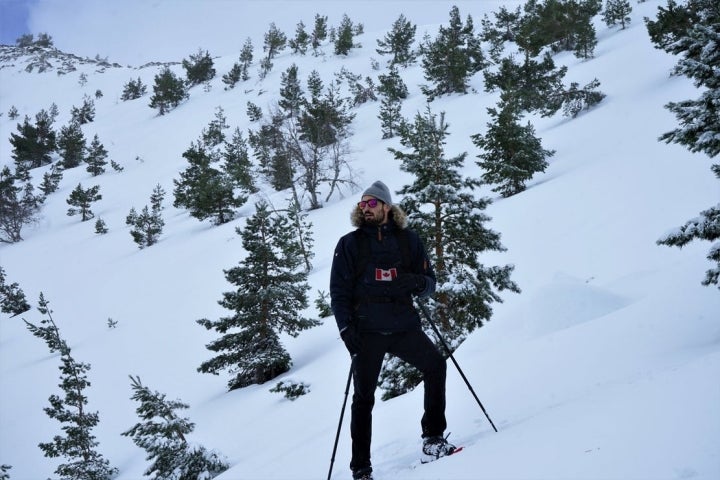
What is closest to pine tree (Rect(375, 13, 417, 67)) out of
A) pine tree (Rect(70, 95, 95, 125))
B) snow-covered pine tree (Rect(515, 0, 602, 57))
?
snow-covered pine tree (Rect(515, 0, 602, 57))

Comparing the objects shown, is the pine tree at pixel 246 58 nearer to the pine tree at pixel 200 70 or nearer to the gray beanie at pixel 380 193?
the pine tree at pixel 200 70

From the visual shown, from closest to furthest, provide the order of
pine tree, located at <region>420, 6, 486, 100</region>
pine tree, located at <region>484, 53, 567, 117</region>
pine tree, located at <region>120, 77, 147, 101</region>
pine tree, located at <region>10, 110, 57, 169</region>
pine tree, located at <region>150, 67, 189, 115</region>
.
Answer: pine tree, located at <region>484, 53, 567, 117</region> → pine tree, located at <region>420, 6, 486, 100</region> → pine tree, located at <region>10, 110, 57, 169</region> → pine tree, located at <region>150, 67, 189, 115</region> → pine tree, located at <region>120, 77, 147, 101</region>

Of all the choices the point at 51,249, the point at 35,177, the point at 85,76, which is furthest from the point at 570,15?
the point at 85,76

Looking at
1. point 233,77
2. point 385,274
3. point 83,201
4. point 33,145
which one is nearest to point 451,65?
point 83,201

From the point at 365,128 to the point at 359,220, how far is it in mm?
45268

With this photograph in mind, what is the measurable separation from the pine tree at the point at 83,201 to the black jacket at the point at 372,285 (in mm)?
53681

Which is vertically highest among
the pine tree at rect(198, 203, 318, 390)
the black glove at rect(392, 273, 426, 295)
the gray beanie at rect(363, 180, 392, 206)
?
the pine tree at rect(198, 203, 318, 390)

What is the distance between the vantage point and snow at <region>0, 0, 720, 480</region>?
301cm

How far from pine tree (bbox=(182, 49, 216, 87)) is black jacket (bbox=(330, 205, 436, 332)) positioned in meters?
89.7

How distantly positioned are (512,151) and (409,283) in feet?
64.0

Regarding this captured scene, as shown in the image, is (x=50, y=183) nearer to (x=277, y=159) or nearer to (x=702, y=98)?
(x=277, y=159)

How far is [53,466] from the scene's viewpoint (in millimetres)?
14602

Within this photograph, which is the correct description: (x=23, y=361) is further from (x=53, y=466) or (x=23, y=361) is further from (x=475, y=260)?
(x=475, y=260)

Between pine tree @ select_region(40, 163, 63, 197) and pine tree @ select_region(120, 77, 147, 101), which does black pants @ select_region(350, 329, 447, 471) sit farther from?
pine tree @ select_region(120, 77, 147, 101)
